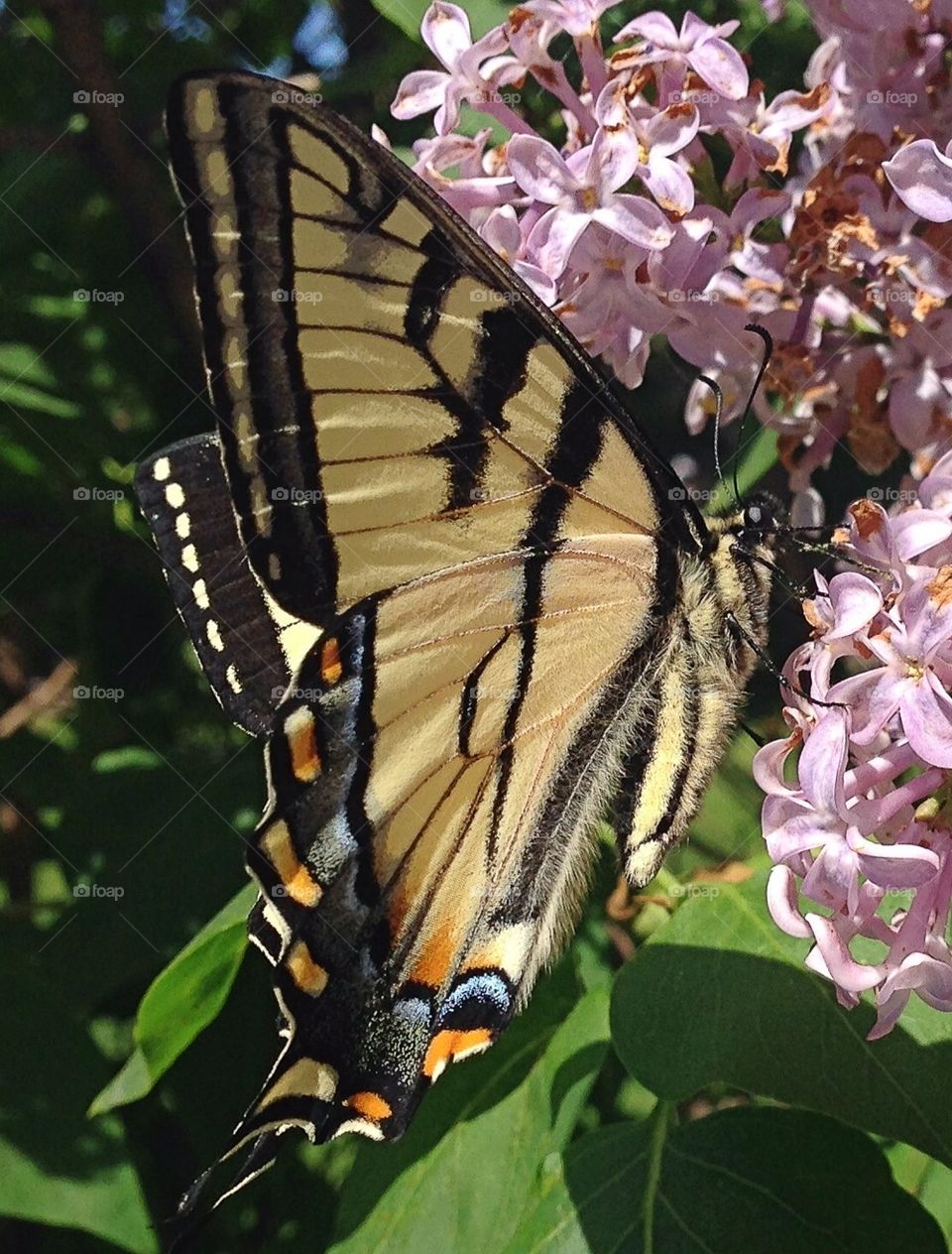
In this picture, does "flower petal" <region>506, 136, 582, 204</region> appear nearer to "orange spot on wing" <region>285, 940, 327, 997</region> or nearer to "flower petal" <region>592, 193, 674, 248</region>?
"flower petal" <region>592, 193, 674, 248</region>

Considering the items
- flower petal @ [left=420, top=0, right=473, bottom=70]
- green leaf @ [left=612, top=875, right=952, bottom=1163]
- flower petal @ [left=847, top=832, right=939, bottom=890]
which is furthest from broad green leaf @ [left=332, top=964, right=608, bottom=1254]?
flower petal @ [left=420, top=0, right=473, bottom=70]

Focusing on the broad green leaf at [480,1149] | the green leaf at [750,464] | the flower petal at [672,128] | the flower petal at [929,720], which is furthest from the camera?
the green leaf at [750,464]

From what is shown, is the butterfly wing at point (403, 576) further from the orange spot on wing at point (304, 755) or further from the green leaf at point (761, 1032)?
the green leaf at point (761, 1032)

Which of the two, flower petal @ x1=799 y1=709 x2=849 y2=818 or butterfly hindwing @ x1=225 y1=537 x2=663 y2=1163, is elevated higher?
flower petal @ x1=799 y1=709 x2=849 y2=818

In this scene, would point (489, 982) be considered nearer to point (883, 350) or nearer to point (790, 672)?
point (790, 672)

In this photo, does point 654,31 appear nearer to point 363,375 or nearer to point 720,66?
point 720,66

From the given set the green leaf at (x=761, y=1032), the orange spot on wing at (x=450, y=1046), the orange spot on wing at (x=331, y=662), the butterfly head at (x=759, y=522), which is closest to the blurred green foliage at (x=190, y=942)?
the green leaf at (x=761, y=1032)

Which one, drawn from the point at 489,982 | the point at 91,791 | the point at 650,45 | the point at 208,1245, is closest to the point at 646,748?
the point at 489,982
